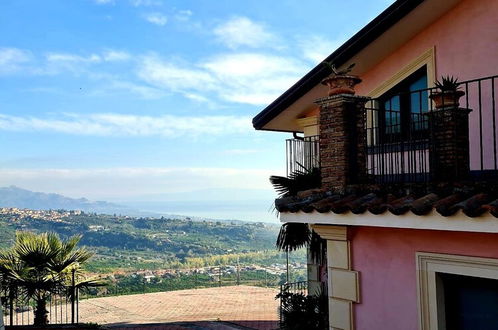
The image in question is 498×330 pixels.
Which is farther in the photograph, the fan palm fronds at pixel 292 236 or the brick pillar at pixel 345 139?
the fan palm fronds at pixel 292 236

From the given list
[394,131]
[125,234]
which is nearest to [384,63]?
[394,131]

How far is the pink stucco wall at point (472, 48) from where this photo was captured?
7.16 meters

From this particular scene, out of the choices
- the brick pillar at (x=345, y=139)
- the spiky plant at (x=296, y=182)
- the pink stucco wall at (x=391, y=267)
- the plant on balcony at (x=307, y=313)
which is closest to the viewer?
the pink stucco wall at (x=391, y=267)

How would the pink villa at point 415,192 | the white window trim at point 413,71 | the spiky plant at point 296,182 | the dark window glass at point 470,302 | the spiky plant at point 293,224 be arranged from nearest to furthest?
the pink villa at point 415,192 → the dark window glass at point 470,302 → the white window trim at point 413,71 → the spiky plant at point 296,182 → the spiky plant at point 293,224

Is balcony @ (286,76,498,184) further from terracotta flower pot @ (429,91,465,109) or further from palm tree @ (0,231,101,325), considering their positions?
palm tree @ (0,231,101,325)

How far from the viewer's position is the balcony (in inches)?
222

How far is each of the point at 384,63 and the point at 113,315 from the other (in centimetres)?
1370

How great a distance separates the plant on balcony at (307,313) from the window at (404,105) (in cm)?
314

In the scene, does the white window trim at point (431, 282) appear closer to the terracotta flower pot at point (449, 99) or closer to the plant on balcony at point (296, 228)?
the terracotta flower pot at point (449, 99)

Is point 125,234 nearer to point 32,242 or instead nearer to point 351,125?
point 32,242

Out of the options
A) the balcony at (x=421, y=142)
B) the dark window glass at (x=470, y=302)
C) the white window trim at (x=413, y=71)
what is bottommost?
the dark window glass at (x=470, y=302)

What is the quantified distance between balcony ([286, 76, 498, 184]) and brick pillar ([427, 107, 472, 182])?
11mm

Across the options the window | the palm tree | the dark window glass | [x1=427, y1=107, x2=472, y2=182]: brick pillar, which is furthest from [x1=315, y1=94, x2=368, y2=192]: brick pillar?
the palm tree

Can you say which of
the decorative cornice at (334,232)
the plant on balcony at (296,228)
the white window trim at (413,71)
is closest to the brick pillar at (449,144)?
the decorative cornice at (334,232)
